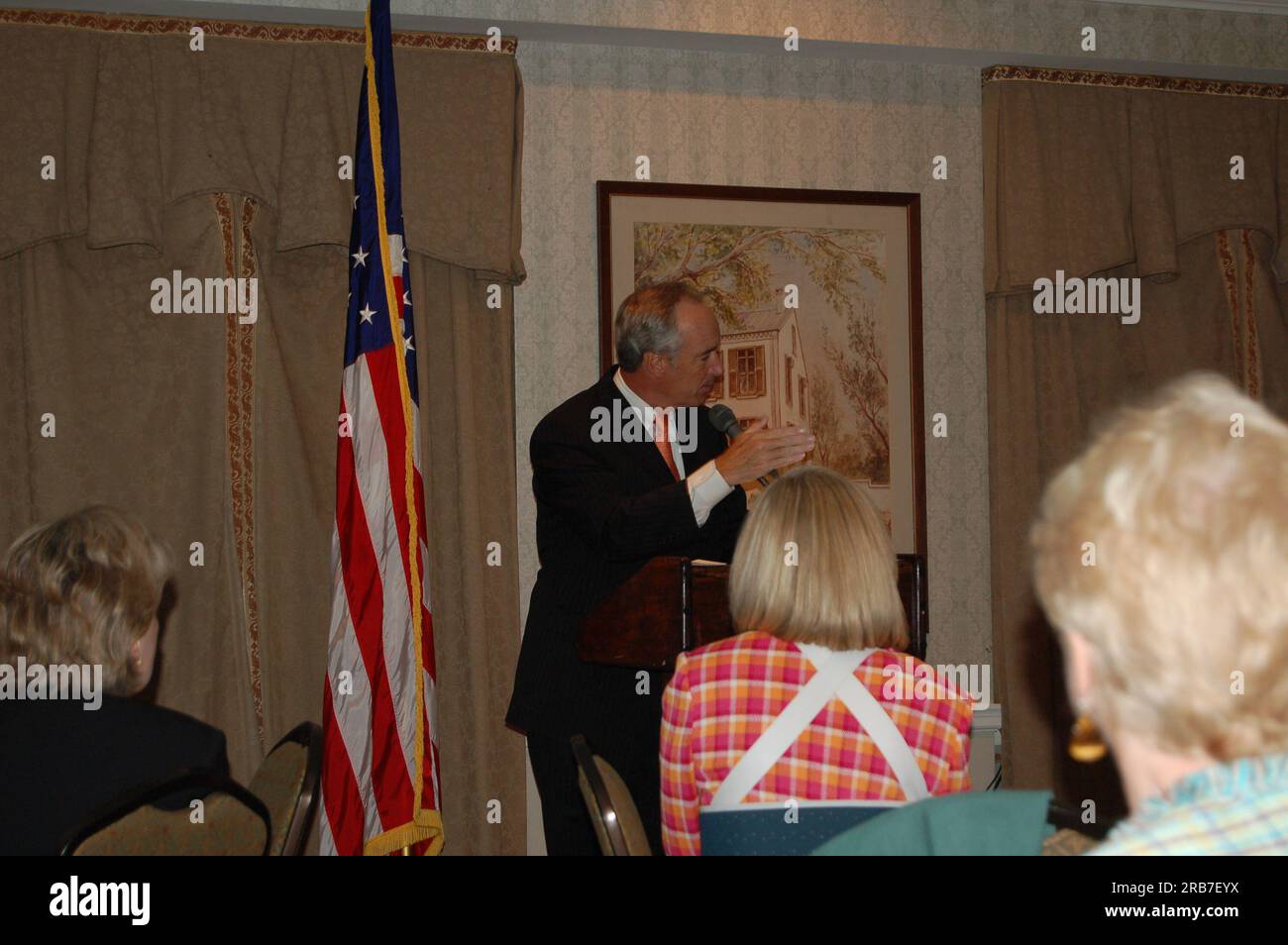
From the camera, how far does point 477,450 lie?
13.9ft

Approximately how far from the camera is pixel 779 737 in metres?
1.88

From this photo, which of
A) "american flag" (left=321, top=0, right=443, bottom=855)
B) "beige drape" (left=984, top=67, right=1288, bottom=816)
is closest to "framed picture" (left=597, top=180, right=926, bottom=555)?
"beige drape" (left=984, top=67, right=1288, bottom=816)

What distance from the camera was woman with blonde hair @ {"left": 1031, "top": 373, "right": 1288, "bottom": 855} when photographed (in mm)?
893

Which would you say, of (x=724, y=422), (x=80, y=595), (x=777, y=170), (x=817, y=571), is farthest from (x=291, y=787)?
(x=777, y=170)

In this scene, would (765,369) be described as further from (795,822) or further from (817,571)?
(795,822)

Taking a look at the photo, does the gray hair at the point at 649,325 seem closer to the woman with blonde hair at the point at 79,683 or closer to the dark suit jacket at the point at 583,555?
the dark suit jacket at the point at 583,555

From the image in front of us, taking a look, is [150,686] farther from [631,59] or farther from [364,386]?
[631,59]

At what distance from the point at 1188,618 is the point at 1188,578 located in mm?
30

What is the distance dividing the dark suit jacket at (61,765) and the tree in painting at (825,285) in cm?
293

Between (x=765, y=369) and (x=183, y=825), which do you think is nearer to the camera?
(x=183, y=825)

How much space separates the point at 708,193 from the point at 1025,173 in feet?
4.11

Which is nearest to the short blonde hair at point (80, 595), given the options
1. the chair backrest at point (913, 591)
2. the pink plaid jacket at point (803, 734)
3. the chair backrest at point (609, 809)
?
the chair backrest at point (609, 809)

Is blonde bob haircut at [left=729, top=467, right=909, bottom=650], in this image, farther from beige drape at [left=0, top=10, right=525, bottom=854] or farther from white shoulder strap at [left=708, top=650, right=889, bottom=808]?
beige drape at [left=0, top=10, right=525, bottom=854]

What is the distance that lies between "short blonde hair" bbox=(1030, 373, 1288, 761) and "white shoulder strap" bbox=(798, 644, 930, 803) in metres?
0.92
